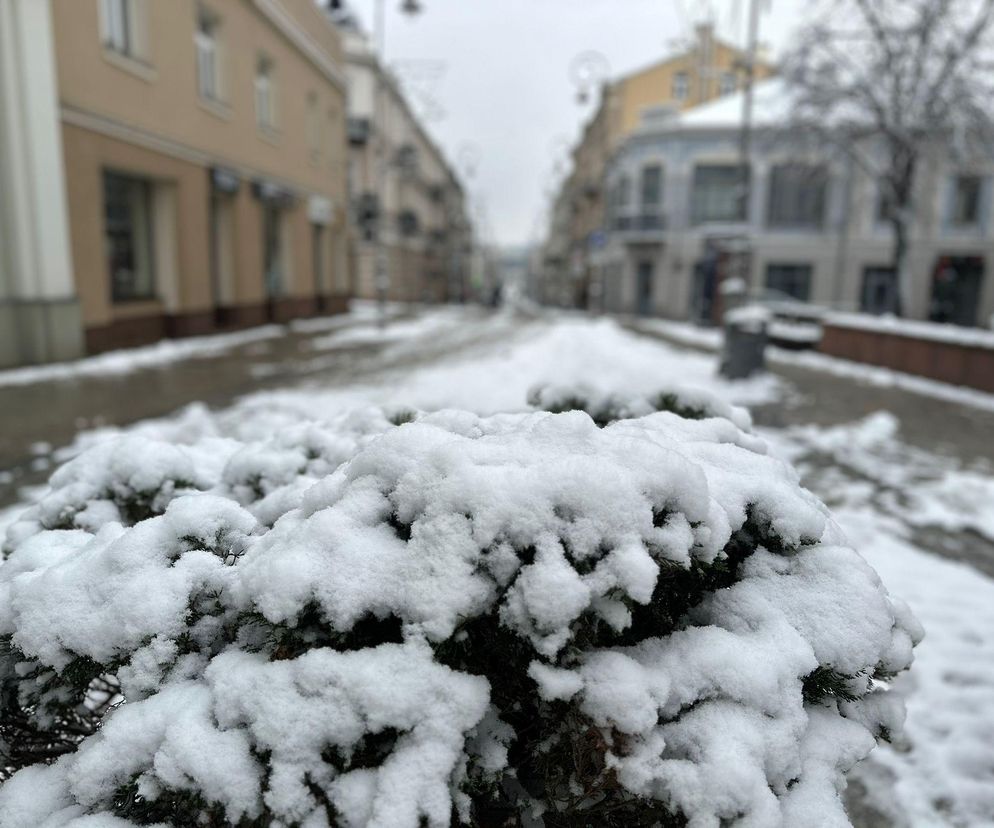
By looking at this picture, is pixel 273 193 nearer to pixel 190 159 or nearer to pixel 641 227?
pixel 190 159

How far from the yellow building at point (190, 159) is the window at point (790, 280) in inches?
702

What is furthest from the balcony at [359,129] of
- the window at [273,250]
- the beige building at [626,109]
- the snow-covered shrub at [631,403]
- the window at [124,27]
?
the snow-covered shrub at [631,403]

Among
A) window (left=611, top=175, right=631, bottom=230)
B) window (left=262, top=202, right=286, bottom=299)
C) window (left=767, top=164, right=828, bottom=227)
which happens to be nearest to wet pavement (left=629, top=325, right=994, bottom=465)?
window (left=262, top=202, right=286, bottom=299)

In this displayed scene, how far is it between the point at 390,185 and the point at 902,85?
29.0m

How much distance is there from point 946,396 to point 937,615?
26.2 ft

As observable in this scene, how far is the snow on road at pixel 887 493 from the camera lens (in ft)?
8.70

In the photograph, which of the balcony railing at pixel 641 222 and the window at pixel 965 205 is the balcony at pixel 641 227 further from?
the window at pixel 965 205

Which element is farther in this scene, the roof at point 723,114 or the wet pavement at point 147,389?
the roof at point 723,114

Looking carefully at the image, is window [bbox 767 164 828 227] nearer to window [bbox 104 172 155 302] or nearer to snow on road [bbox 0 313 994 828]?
snow on road [bbox 0 313 994 828]

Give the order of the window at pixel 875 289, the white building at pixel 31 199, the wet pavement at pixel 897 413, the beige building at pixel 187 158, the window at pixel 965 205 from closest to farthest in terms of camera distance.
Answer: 1. the wet pavement at pixel 897 413
2. the white building at pixel 31 199
3. the beige building at pixel 187 158
4. the window at pixel 965 205
5. the window at pixel 875 289

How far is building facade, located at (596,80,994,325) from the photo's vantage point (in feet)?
96.5

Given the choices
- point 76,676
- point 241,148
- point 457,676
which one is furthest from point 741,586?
point 241,148

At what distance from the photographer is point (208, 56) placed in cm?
1659

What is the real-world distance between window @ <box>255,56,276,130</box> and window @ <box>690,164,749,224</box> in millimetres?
18384
